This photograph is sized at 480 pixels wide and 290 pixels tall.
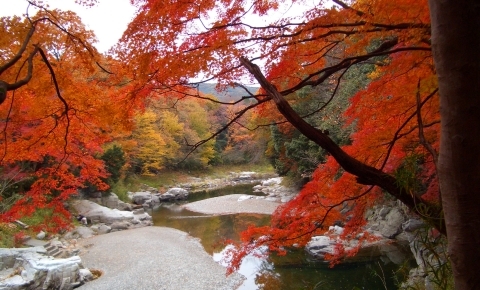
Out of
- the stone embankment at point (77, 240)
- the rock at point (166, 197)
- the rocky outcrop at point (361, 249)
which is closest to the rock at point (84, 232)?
the stone embankment at point (77, 240)

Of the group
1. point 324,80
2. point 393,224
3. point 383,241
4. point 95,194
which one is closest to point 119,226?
point 95,194

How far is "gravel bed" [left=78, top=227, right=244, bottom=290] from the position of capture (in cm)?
763

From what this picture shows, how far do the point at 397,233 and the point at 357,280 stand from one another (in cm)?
279

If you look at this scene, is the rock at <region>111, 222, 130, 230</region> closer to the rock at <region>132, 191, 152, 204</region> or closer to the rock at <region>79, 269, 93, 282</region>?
the rock at <region>79, 269, 93, 282</region>

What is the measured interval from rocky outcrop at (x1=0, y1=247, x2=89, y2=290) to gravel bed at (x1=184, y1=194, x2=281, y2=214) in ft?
29.7

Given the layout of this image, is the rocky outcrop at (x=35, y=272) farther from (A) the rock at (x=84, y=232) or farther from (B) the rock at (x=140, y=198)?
(B) the rock at (x=140, y=198)

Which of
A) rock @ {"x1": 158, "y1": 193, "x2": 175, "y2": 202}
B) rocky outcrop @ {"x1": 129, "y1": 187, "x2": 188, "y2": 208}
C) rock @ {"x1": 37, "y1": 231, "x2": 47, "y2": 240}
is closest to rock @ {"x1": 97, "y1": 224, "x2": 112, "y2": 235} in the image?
rock @ {"x1": 37, "y1": 231, "x2": 47, "y2": 240}

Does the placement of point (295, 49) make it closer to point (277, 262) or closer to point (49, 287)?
point (277, 262)

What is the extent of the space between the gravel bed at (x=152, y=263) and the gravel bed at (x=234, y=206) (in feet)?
14.1

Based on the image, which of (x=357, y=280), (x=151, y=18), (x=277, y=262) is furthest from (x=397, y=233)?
(x=151, y=18)

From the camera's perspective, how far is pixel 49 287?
6961 millimetres

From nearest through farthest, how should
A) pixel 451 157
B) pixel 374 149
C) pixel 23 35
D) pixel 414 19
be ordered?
pixel 451 157 → pixel 414 19 → pixel 23 35 → pixel 374 149

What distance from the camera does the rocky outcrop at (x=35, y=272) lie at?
22.0 feet

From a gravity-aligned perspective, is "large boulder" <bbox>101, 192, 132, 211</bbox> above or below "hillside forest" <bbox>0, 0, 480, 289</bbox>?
below
